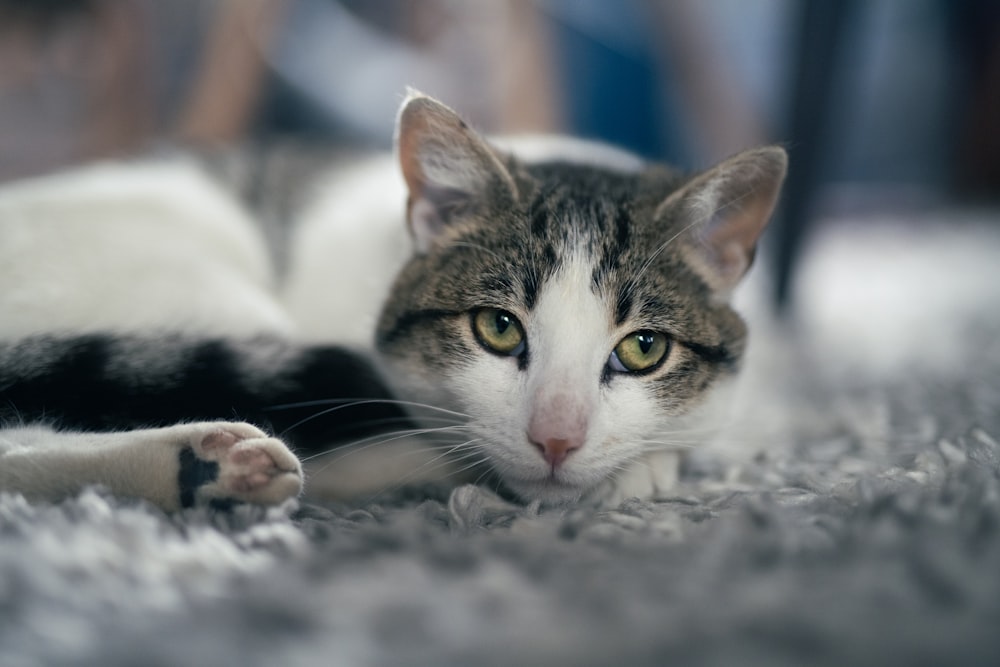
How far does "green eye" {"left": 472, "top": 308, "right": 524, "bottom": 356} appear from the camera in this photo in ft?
3.23

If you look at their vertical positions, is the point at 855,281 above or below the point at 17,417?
above

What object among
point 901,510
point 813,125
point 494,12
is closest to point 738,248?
point 901,510

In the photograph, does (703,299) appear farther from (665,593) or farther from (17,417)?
(17,417)

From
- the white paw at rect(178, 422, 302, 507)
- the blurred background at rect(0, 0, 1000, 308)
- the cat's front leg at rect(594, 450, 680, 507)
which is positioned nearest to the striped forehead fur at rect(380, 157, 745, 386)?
the cat's front leg at rect(594, 450, 680, 507)

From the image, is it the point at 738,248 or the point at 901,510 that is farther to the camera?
the point at 738,248

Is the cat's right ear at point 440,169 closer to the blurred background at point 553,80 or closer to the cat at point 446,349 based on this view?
the cat at point 446,349

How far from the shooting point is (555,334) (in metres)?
0.93

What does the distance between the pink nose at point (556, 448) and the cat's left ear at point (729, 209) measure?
46cm

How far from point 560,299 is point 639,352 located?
0.48 feet

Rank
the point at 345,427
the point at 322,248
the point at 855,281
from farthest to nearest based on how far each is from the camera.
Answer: the point at 855,281 → the point at 322,248 → the point at 345,427

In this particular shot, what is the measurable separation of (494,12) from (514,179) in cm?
227

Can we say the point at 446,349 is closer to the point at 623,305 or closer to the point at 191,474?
the point at 623,305

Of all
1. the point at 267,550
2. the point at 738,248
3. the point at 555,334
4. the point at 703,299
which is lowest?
the point at 267,550

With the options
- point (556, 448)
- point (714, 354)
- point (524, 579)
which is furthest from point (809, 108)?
point (524, 579)
